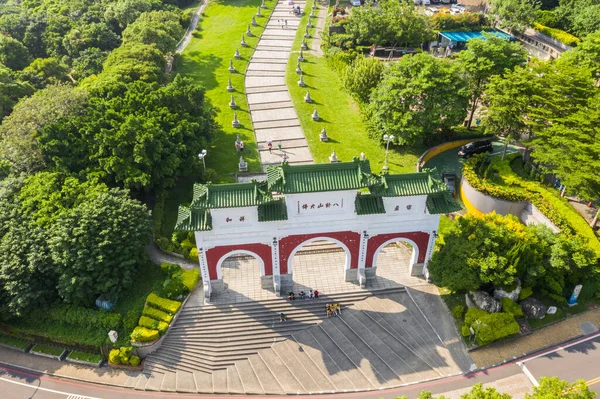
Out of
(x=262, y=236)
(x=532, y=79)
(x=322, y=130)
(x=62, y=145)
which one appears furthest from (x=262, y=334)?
(x=532, y=79)

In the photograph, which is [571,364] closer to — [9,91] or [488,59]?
[488,59]

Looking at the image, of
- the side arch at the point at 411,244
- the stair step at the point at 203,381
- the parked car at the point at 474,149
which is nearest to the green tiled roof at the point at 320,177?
the side arch at the point at 411,244

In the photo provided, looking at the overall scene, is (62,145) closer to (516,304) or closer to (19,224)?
(19,224)

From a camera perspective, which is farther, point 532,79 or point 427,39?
point 427,39

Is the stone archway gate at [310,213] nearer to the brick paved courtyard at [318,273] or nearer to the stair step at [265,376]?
the brick paved courtyard at [318,273]

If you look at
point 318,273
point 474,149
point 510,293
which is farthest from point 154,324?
point 474,149
